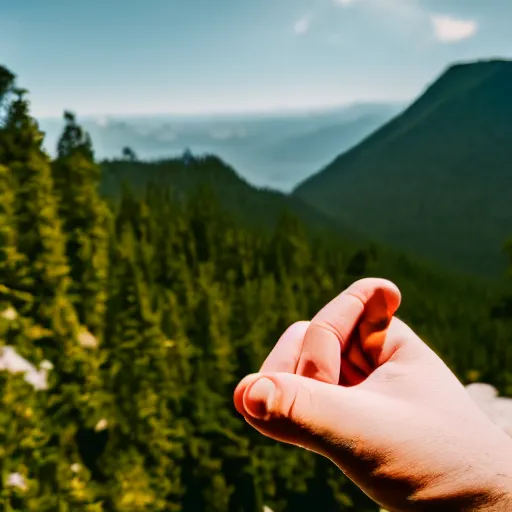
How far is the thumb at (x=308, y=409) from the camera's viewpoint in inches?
64.3

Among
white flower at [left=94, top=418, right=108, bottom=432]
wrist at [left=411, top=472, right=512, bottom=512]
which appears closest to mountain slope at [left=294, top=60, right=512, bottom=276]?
white flower at [left=94, top=418, right=108, bottom=432]

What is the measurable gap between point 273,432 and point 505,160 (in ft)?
125

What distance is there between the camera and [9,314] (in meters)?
10.2

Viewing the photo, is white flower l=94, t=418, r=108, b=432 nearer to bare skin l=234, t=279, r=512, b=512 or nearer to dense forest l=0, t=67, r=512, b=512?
dense forest l=0, t=67, r=512, b=512

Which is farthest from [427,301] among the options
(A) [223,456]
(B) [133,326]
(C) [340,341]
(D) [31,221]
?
(C) [340,341]

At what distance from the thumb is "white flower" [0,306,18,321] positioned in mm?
9433

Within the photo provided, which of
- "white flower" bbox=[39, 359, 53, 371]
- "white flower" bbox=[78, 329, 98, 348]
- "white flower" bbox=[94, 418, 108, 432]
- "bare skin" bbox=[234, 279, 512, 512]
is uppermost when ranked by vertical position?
"bare skin" bbox=[234, 279, 512, 512]

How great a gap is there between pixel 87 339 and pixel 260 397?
398 inches

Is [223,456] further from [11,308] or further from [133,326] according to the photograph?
[11,308]

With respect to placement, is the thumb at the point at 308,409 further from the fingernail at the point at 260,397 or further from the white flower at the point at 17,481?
the white flower at the point at 17,481

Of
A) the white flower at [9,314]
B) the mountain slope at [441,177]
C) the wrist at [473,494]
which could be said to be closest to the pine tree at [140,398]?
the white flower at [9,314]

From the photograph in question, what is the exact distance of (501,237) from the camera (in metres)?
29.6

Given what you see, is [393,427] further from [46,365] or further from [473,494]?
[46,365]

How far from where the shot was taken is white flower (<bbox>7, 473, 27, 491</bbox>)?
31.5 feet
